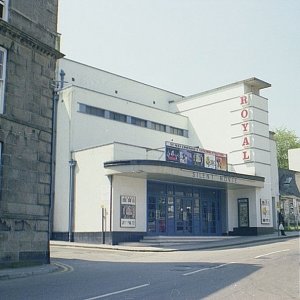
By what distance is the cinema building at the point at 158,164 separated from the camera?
2833cm

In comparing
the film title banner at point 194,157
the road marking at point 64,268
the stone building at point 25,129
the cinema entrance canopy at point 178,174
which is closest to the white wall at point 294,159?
the cinema entrance canopy at point 178,174

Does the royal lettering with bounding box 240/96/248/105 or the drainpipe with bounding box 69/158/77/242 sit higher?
the royal lettering with bounding box 240/96/248/105

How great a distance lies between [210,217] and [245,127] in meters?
7.60

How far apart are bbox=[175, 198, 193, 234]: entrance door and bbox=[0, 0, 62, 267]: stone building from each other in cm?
1643

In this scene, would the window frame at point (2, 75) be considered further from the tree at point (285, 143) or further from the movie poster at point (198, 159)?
the tree at point (285, 143)

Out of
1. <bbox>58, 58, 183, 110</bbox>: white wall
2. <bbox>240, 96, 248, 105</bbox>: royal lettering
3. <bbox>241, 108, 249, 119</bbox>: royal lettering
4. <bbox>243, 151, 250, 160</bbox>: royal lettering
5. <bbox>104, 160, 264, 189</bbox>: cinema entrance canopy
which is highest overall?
<bbox>58, 58, 183, 110</bbox>: white wall

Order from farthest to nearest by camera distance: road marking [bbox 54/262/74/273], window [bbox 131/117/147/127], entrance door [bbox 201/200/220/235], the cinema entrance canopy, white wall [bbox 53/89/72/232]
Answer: window [bbox 131/117/147/127], entrance door [bbox 201/200/220/235], white wall [bbox 53/89/72/232], the cinema entrance canopy, road marking [bbox 54/262/74/273]

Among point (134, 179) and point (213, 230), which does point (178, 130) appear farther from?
point (134, 179)

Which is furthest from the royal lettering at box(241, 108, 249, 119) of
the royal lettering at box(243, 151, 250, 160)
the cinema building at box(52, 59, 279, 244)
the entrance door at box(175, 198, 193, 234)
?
the entrance door at box(175, 198, 193, 234)

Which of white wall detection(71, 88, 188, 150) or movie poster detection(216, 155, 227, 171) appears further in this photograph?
movie poster detection(216, 155, 227, 171)

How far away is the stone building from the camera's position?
50.5 feet

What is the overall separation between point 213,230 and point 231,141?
24.0 feet

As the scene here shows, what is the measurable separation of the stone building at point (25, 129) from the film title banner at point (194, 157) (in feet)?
43.4

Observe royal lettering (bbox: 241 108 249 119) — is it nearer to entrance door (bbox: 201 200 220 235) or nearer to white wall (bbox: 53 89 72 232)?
entrance door (bbox: 201 200 220 235)
